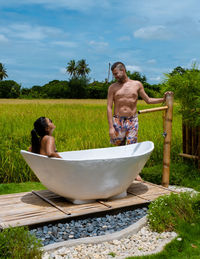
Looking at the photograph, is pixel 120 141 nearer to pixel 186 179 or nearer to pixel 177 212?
pixel 186 179

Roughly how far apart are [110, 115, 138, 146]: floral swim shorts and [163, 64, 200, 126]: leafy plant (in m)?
1.18

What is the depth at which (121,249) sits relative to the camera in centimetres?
281

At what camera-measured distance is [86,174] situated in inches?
135

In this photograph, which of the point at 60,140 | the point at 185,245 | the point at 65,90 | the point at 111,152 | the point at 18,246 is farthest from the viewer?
the point at 65,90

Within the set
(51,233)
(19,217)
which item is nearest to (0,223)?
(19,217)

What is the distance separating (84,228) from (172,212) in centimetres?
87

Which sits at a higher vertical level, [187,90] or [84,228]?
[187,90]

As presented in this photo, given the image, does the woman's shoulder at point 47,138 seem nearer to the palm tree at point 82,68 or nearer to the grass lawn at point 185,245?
the grass lawn at point 185,245

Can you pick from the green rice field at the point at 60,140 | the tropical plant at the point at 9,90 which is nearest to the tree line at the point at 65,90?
the tropical plant at the point at 9,90

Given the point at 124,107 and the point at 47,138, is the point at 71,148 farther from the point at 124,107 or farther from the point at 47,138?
the point at 47,138

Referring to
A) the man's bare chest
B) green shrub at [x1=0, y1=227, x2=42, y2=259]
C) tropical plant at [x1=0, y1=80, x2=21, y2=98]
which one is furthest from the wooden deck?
tropical plant at [x1=0, y1=80, x2=21, y2=98]

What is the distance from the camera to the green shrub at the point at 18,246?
8.02 feet

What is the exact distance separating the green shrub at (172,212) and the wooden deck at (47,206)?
0.46 meters

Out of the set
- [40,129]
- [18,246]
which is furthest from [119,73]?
[18,246]
